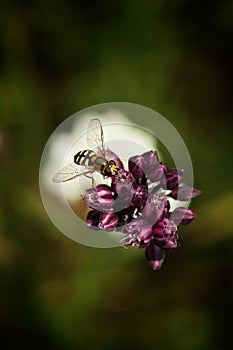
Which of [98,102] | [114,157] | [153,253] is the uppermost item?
[98,102]

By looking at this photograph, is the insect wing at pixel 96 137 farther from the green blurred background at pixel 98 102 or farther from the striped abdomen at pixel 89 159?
the green blurred background at pixel 98 102

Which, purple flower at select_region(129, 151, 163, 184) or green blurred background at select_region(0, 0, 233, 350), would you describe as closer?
purple flower at select_region(129, 151, 163, 184)

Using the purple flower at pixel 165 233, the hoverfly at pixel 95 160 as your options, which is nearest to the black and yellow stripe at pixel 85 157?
the hoverfly at pixel 95 160

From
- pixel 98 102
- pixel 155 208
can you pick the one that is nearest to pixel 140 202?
pixel 155 208

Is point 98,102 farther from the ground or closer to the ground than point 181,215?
farther from the ground

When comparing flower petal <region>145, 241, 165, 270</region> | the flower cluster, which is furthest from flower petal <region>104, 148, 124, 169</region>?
flower petal <region>145, 241, 165, 270</region>

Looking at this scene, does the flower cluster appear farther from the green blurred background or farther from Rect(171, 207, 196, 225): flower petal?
the green blurred background

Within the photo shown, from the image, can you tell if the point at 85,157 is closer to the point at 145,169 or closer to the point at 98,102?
the point at 145,169
